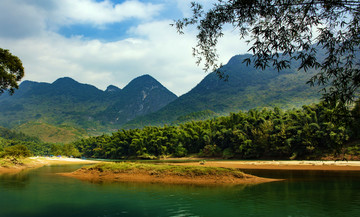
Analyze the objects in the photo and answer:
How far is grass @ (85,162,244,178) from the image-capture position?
27875 millimetres

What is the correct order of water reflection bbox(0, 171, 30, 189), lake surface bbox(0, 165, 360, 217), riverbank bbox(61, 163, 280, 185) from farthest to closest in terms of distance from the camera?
riverbank bbox(61, 163, 280, 185), water reflection bbox(0, 171, 30, 189), lake surface bbox(0, 165, 360, 217)

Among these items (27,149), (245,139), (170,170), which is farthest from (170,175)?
(27,149)

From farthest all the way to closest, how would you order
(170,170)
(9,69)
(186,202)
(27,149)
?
(27,149) → (170,170) → (9,69) → (186,202)

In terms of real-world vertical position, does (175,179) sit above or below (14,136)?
below

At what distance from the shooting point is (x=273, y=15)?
9258 millimetres

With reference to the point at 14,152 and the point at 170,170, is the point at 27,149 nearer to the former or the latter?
the point at 14,152

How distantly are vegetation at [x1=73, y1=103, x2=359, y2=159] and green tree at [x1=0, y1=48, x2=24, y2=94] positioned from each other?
105ft

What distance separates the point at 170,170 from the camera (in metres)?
29.7

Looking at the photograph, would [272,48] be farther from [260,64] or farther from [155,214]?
[155,214]

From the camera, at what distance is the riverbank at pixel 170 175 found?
2717 cm

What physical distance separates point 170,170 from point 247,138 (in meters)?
44.2

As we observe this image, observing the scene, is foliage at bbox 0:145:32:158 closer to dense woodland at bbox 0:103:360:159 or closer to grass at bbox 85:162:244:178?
dense woodland at bbox 0:103:360:159

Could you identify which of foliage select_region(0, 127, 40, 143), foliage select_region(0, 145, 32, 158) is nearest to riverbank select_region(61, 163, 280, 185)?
foliage select_region(0, 145, 32, 158)

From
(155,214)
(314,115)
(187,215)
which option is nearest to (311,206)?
(187,215)
